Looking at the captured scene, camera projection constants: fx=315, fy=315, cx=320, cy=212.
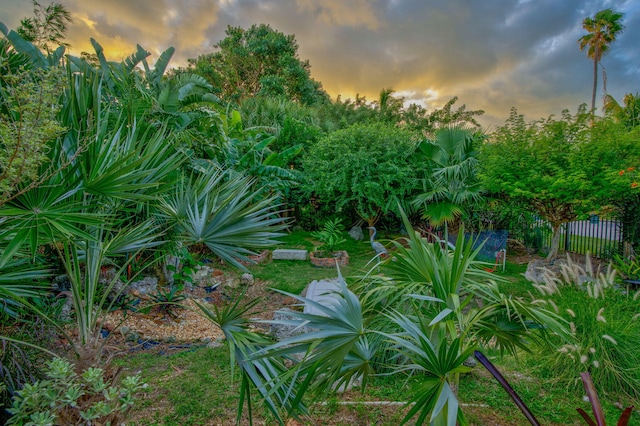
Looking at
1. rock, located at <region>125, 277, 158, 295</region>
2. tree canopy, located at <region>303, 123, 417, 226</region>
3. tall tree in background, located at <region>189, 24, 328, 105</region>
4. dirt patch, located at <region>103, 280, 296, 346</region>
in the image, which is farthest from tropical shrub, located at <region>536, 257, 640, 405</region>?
tall tree in background, located at <region>189, 24, 328, 105</region>

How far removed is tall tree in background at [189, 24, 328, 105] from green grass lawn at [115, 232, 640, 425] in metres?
16.2

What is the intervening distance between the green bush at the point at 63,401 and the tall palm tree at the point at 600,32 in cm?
2893

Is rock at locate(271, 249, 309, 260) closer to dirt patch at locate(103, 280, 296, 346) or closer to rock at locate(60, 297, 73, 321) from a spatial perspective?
dirt patch at locate(103, 280, 296, 346)

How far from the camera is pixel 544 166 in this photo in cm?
702

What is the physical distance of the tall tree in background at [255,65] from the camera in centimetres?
1823

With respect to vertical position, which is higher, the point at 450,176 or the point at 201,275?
the point at 450,176

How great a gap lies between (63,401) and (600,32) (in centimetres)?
2968

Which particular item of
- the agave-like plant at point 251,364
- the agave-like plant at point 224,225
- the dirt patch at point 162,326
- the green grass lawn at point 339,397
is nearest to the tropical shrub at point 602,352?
the green grass lawn at point 339,397

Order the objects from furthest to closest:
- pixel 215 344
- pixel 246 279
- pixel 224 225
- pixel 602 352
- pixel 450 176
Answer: pixel 450 176 < pixel 246 279 < pixel 215 344 < pixel 602 352 < pixel 224 225

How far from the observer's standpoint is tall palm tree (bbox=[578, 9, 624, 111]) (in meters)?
19.5

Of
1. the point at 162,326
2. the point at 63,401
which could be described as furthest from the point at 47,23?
the point at 162,326

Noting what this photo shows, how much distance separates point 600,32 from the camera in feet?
66.4

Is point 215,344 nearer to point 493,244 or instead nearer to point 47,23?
point 47,23

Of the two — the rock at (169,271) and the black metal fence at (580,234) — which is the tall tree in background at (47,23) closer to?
the rock at (169,271)
